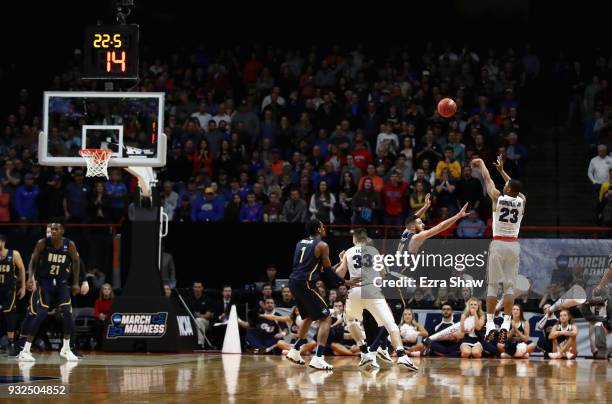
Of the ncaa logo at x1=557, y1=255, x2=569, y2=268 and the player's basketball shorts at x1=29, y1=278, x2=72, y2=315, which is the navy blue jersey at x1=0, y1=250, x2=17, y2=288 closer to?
the player's basketball shorts at x1=29, y1=278, x2=72, y2=315

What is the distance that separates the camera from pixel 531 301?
20.8 m

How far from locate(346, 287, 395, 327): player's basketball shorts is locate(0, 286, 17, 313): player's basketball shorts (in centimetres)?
703

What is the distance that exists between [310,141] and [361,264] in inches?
366

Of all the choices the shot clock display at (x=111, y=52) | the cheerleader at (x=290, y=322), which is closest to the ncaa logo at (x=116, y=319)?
the cheerleader at (x=290, y=322)

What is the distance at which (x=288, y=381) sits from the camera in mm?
13406

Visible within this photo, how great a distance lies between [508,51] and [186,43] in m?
9.87

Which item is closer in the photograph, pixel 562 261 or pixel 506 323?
pixel 506 323

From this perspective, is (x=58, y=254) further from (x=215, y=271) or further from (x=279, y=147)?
(x=279, y=147)

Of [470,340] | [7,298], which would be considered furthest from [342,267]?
[7,298]

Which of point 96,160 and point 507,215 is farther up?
point 96,160

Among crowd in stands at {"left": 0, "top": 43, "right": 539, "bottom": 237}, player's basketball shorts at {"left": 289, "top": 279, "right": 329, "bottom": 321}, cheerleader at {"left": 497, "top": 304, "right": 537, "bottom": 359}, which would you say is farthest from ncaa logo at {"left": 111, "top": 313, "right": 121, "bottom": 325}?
cheerleader at {"left": 497, "top": 304, "right": 537, "bottom": 359}

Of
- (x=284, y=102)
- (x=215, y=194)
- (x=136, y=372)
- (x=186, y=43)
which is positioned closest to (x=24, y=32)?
(x=186, y=43)

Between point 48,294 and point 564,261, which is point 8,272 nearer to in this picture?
point 48,294

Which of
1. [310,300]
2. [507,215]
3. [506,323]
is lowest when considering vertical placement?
[506,323]
